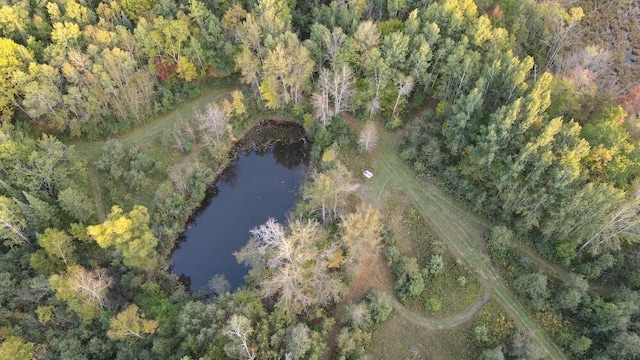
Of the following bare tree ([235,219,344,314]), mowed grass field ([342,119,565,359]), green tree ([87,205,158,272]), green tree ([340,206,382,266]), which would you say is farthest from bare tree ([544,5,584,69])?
green tree ([87,205,158,272])

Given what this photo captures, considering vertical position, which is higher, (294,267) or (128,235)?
(128,235)

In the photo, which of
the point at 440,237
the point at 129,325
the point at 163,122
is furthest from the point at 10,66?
the point at 440,237

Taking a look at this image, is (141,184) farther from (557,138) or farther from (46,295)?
(557,138)

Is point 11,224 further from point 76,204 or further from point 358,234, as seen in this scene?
point 358,234

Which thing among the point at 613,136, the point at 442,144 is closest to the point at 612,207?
the point at 613,136

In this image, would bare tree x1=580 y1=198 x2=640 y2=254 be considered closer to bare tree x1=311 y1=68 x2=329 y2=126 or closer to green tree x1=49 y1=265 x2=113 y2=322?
bare tree x1=311 y1=68 x2=329 y2=126

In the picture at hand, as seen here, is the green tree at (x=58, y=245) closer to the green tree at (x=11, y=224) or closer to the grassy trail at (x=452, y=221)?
the green tree at (x=11, y=224)

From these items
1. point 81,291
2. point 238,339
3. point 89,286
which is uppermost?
point 89,286
